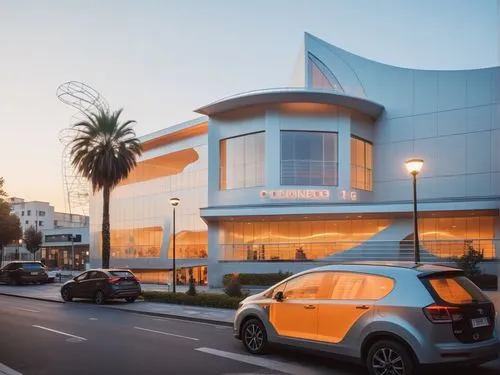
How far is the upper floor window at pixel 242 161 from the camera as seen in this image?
3256 cm

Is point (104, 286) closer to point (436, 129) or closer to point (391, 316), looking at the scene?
point (391, 316)

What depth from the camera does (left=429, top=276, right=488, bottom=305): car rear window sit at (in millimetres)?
7398

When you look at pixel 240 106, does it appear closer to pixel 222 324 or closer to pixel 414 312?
pixel 222 324

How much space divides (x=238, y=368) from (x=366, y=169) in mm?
27385

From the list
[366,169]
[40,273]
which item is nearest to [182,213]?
[40,273]

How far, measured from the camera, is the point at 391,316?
7.40 m

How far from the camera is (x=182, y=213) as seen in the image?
40188mm

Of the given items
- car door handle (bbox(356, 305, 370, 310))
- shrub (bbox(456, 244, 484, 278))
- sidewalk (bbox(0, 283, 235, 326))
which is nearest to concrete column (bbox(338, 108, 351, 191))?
shrub (bbox(456, 244, 484, 278))

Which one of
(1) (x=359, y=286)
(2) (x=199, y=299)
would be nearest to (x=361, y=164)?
(2) (x=199, y=299)

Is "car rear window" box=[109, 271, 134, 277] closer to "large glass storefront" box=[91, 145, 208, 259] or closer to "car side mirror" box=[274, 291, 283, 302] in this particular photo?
"car side mirror" box=[274, 291, 283, 302]

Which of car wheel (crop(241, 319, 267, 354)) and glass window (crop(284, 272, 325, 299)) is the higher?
glass window (crop(284, 272, 325, 299))

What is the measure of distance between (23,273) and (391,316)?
32.3 m

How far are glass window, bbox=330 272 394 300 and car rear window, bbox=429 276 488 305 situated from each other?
640 millimetres

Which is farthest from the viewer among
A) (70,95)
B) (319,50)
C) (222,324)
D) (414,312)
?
(70,95)
